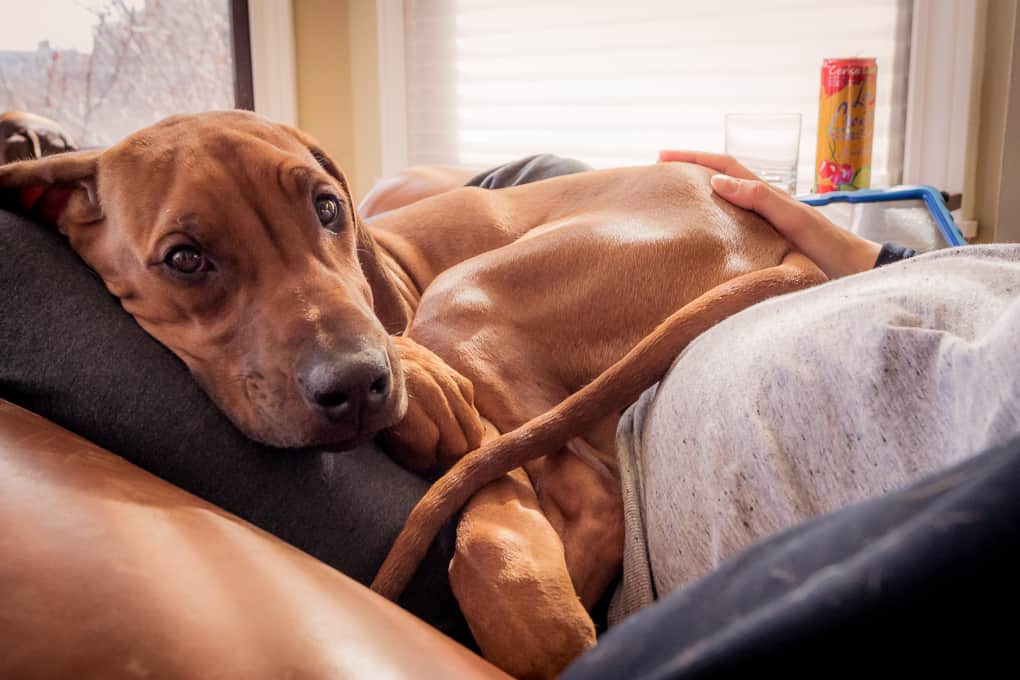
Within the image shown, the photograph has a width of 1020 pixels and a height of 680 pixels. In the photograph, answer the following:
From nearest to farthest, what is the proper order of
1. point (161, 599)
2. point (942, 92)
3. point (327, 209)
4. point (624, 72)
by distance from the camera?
point (161, 599) < point (327, 209) < point (942, 92) < point (624, 72)

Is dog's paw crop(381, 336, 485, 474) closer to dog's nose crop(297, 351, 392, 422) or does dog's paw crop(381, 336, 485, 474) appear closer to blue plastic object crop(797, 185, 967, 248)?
dog's nose crop(297, 351, 392, 422)

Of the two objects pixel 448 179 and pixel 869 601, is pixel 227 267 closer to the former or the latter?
pixel 869 601

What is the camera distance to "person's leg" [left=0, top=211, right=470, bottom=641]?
804 mm

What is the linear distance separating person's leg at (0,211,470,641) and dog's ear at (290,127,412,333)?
397mm

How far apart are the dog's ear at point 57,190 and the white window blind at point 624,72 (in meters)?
2.38

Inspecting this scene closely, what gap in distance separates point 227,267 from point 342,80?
285 cm

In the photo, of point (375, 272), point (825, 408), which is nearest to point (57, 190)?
point (375, 272)

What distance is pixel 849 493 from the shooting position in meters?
0.66

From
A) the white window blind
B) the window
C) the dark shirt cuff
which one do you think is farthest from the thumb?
the window

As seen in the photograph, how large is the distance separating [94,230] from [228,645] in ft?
2.16

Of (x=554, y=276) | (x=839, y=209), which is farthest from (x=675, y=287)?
(x=839, y=209)

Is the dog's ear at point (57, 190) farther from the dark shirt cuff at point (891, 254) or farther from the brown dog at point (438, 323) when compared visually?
the dark shirt cuff at point (891, 254)

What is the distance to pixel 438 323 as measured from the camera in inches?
47.4

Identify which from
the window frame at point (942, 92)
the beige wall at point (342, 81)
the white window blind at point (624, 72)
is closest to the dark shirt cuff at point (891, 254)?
the window frame at point (942, 92)
